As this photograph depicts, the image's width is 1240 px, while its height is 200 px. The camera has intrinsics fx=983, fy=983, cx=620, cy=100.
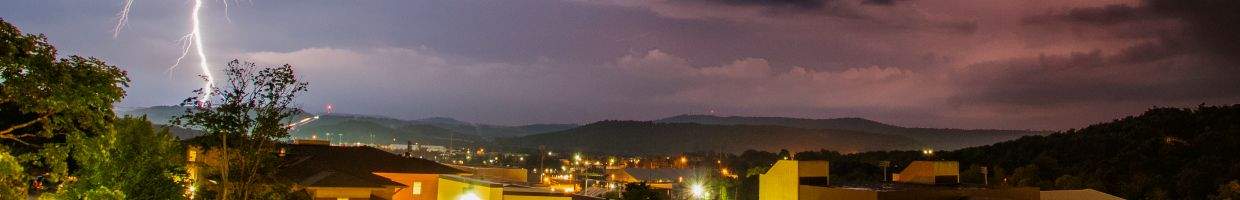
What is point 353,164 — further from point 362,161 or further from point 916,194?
point 916,194

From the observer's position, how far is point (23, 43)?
886 cm

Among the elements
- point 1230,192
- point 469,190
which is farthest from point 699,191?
point 469,190

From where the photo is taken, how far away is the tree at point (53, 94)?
889cm

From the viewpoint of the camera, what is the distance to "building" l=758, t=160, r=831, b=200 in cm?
2517

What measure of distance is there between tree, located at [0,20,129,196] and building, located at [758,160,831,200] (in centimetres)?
1795

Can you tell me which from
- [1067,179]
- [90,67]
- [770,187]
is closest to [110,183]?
[90,67]

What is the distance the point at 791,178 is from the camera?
25.3 m

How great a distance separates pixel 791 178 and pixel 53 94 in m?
18.9

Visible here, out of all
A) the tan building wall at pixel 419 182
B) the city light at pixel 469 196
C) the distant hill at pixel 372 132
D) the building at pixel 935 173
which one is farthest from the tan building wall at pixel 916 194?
the distant hill at pixel 372 132

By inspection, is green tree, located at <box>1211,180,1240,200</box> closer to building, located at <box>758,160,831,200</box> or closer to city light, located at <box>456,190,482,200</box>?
building, located at <box>758,160,831,200</box>

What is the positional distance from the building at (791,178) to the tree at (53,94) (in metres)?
18.0

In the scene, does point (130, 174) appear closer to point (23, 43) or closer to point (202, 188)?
point (202, 188)

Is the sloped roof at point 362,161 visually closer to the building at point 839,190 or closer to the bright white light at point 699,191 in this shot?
the building at point 839,190

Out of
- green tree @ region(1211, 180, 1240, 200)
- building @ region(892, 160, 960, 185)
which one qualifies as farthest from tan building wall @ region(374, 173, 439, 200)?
green tree @ region(1211, 180, 1240, 200)
